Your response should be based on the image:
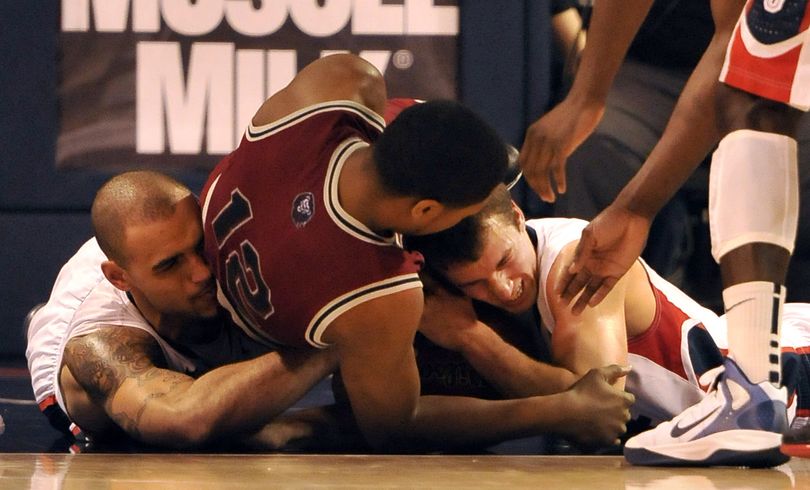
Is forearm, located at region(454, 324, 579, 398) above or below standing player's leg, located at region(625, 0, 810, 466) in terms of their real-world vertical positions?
below

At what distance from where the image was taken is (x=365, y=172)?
212 centimetres

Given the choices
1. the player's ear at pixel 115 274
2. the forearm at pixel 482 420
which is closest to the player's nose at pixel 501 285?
the forearm at pixel 482 420

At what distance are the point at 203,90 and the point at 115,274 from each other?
1499 mm

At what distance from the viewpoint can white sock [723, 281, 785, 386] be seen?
191 centimetres

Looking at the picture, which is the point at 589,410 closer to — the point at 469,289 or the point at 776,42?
the point at 469,289

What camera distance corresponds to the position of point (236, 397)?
250cm

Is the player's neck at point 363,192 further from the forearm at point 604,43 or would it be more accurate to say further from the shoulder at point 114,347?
the shoulder at point 114,347

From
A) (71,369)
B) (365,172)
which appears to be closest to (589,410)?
(365,172)

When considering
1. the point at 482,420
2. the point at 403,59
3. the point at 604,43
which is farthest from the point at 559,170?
the point at 403,59

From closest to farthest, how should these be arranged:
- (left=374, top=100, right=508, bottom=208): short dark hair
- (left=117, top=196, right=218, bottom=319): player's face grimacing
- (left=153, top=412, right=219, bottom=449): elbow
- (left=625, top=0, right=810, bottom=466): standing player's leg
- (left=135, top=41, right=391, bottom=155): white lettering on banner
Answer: (left=625, top=0, right=810, bottom=466): standing player's leg, (left=374, top=100, right=508, bottom=208): short dark hair, (left=153, top=412, right=219, bottom=449): elbow, (left=117, top=196, right=218, bottom=319): player's face grimacing, (left=135, top=41, right=391, bottom=155): white lettering on banner

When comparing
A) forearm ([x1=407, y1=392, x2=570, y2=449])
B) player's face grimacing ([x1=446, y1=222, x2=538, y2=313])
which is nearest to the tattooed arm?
forearm ([x1=407, y1=392, x2=570, y2=449])

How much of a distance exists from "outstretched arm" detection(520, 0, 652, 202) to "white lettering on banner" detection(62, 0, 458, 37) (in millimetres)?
1796

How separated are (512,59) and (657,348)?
1.68m

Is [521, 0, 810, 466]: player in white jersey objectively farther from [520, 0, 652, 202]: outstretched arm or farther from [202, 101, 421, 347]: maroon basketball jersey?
[202, 101, 421, 347]: maroon basketball jersey
